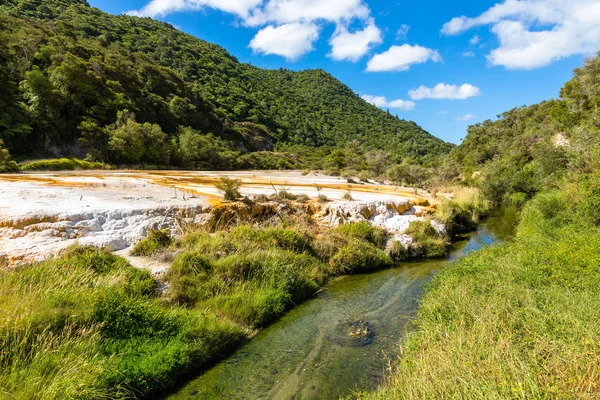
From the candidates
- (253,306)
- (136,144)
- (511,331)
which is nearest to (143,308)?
(253,306)

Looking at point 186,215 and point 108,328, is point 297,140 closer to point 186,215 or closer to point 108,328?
point 186,215

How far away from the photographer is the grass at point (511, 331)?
3291mm

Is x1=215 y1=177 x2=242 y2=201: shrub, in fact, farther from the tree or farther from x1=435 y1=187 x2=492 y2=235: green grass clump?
the tree

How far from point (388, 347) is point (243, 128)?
63.1 m

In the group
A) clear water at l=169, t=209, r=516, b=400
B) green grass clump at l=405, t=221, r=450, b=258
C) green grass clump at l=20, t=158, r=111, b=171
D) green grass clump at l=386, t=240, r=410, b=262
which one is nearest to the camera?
clear water at l=169, t=209, r=516, b=400

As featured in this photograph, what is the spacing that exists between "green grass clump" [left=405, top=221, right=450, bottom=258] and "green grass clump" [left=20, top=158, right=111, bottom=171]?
2331 centimetres

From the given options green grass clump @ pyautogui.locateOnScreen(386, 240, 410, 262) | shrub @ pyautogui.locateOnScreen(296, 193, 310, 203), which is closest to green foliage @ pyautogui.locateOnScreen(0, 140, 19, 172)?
shrub @ pyautogui.locateOnScreen(296, 193, 310, 203)

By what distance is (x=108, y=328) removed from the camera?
5660mm

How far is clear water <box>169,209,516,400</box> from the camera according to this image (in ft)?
17.8

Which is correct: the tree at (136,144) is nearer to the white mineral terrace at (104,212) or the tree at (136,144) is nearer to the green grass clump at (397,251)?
the white mineral terrace at (104,212)

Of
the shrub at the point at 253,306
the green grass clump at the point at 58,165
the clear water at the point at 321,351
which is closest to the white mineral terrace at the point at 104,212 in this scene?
the shrub at the point at 253,306

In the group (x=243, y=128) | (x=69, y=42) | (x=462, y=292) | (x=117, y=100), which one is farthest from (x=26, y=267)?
(x=243, y=128)

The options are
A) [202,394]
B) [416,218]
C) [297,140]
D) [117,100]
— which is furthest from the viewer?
[297,140]

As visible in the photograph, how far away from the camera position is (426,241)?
44.5 ft
